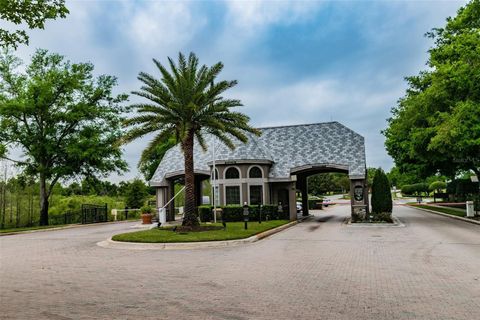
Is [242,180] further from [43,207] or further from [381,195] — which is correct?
[43,207]

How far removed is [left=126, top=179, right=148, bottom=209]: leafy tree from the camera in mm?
44125

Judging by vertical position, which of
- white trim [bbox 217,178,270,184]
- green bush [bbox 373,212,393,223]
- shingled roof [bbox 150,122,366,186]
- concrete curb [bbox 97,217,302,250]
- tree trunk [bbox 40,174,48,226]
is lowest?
concrete curb [bbox 97,217,302,250]

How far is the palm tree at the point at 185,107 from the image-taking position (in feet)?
63.8

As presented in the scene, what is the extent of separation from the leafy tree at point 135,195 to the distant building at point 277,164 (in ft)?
41.6

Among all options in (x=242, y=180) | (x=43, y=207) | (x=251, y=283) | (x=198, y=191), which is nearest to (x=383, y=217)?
(x=242, y=180)

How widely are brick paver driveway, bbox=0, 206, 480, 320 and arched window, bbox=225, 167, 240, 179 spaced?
14148mm

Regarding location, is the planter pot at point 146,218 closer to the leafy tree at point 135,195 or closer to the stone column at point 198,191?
the stone column at point 198,191

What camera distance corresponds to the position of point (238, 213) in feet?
88.0

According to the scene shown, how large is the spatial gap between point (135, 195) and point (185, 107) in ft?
90.1

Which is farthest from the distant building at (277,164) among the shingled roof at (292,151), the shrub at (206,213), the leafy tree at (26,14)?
the leafy tree at (26,14)

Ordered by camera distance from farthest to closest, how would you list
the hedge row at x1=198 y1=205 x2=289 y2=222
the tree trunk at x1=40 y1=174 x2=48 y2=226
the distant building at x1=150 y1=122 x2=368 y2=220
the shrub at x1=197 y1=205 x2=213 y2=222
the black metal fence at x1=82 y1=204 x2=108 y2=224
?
1. the black metal fence at x1=82 y1=204 x2=108 y2=224
2. the tree trunk at x1=40 y1=174 x2=48 y2=226
3. the distant building at x1=150 y1=122 x2=368 y2=220
4. the shrub at x1=197 y1=205 x2=213 y2=222
5. the hedge row at x1=198 y1=205 x2=289 y2=222

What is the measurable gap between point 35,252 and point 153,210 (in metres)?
18.8

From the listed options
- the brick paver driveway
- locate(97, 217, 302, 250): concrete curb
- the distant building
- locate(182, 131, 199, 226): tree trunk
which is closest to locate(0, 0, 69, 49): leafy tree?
the brick paver driveway

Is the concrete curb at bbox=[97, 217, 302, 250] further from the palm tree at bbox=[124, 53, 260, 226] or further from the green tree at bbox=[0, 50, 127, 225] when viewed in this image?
the green tree at bbox=[0, 50, 127, 225]
